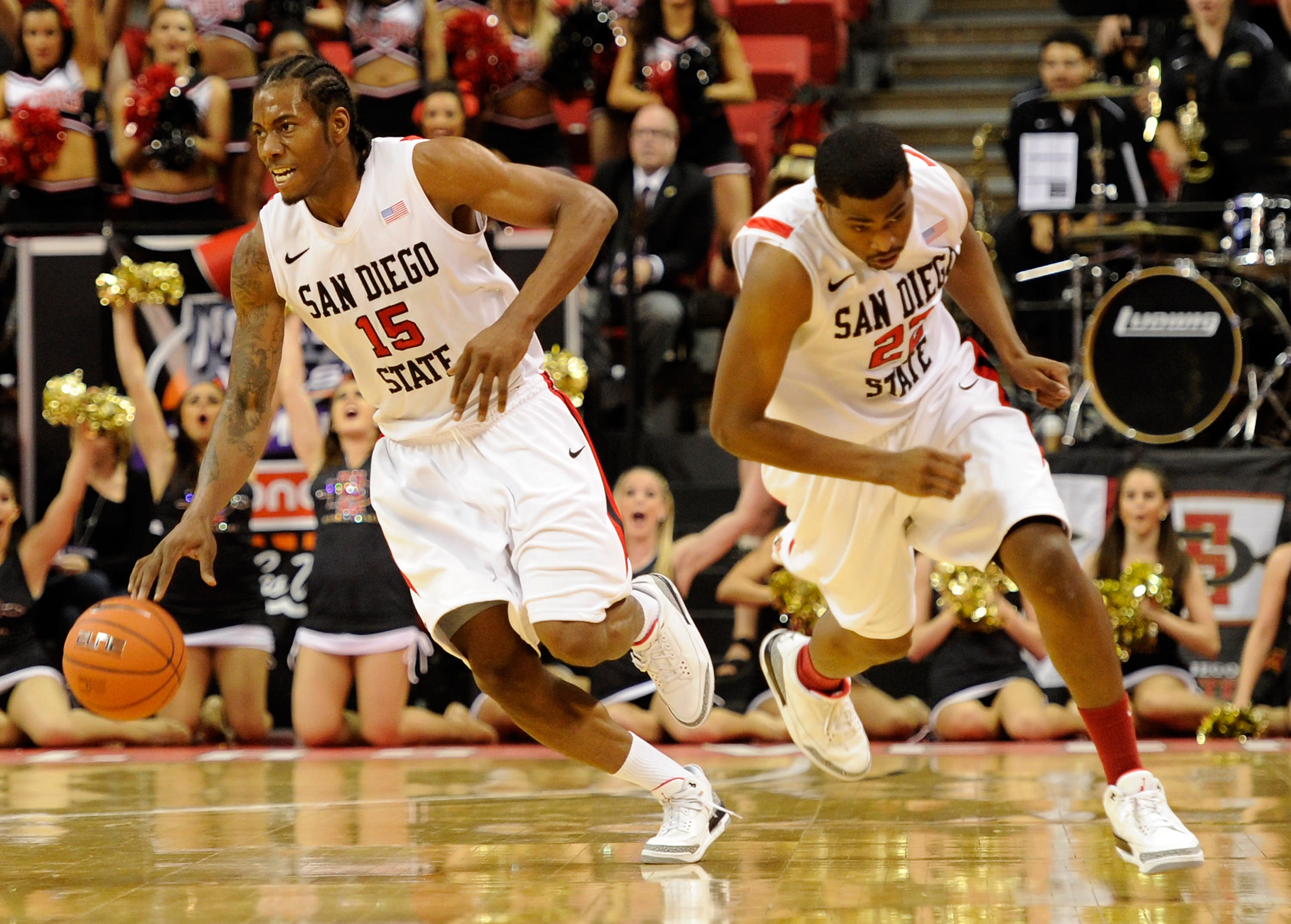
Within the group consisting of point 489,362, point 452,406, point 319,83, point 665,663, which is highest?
point 319,83

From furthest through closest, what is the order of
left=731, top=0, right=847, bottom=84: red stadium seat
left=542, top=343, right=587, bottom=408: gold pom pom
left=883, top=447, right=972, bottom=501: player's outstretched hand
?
left=731, top=0, right=847, bottom=84: red stadium seat
left=542, top=343, right=587, bottom=408: gold pom pom
left=883, top=447, right=972, bottom=501: player's outstretched hand

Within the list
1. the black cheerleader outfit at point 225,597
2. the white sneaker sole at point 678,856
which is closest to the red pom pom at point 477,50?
the black cheerleader outfit at point 225,597

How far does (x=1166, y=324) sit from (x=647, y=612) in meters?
4.42

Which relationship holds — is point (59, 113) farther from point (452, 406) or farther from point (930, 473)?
point (930, 473)

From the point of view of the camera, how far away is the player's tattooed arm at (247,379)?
3994mm

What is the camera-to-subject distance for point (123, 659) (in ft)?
13.0

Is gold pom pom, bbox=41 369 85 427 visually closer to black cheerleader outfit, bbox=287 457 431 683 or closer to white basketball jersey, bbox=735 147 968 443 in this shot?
black cheerleader outfit, bbox=287 457 431 683

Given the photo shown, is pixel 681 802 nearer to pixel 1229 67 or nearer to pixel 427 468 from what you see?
pixel 427 468

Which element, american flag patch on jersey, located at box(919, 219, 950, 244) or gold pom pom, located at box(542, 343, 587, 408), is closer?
american flag patch on jersey, located at box(919, 219, 950, 244)

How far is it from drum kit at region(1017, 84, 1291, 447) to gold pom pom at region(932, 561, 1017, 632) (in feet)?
4.56

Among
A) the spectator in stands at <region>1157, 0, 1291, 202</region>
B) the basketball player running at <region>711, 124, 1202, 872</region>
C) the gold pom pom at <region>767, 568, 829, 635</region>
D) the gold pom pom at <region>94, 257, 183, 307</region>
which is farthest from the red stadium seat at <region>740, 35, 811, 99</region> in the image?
the basketball player running at <region>711, 124, 1202, 872</region>

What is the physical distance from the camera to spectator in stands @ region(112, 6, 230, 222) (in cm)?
809

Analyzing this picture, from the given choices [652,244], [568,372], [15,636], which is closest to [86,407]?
[15,636]

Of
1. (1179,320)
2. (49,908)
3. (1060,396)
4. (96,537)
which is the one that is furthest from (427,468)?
(1179,320)
